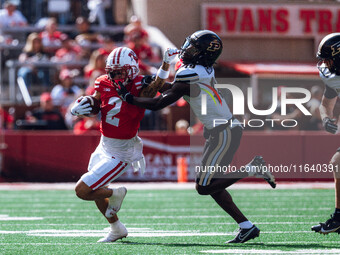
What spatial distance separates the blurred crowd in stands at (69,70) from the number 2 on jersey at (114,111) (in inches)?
285

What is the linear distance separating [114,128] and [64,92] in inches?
361

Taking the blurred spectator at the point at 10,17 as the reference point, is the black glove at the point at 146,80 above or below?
above

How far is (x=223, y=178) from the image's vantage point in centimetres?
678

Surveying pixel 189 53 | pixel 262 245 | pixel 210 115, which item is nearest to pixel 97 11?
pixel 189 53

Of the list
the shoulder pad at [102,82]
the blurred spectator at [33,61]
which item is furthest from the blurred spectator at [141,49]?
the shoulder pad at [102,82]

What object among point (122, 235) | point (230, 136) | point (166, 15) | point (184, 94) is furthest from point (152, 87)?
point (166, 15)

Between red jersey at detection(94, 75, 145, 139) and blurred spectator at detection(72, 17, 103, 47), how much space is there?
37.1 feet

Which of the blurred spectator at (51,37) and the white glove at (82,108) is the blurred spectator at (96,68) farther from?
the white glove at (82,108)

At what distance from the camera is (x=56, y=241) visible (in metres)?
6.89

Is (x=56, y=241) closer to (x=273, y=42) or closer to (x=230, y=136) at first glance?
(x=230, y=136)

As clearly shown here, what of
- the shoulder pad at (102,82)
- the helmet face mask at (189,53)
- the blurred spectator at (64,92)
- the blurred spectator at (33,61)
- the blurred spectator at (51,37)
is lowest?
the blurred spectator at (64,92)

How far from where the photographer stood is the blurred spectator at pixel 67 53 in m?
17.4

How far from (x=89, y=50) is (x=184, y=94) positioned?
457 inches

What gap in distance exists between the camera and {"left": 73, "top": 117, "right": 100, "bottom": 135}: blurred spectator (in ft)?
49.5
